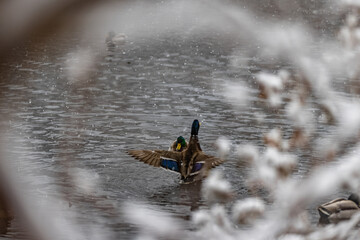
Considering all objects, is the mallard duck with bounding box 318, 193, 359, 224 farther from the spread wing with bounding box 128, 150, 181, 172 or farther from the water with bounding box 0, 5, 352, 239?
the spread wing with bounding box 128, 150, 181, 172

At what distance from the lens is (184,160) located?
12.6 m

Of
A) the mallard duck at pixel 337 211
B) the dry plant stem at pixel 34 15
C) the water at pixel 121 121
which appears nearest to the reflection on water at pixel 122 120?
the water at pixel 121 121

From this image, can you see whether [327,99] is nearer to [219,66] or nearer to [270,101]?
[270,101]

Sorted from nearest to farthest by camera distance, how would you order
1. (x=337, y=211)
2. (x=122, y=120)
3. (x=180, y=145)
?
(x=337, y=211)
(x=180, y=145)
(x=122, y=120)

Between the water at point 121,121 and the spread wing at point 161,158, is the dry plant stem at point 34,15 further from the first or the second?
the spread wing at point 161,158

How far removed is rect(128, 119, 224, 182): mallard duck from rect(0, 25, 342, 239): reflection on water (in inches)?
12.0

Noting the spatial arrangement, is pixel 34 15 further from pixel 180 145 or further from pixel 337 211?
pixel 180 145

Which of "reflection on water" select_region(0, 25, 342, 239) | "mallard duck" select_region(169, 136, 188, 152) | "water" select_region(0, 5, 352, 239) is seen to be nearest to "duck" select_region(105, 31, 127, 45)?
"water" select_region(0, 5, 352, 239)

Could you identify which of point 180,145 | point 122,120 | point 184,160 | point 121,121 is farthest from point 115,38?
point 184,160

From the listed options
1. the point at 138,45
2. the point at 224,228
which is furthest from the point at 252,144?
the point at 138,45

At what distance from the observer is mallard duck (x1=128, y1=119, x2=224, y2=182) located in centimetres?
1262

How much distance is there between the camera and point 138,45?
32.4 meters

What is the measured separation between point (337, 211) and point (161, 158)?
148 inches

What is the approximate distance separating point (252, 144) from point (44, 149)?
Answer: 5140 mm
